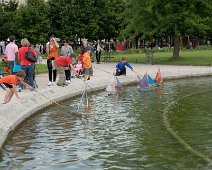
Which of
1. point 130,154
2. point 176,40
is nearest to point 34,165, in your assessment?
point 130,154

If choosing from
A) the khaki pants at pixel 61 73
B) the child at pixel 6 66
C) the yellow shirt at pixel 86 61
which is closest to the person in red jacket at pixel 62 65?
the khaki pants at pixel 61 73

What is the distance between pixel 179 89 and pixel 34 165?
13.7 meters

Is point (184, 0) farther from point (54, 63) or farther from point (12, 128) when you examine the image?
point (12, 128)

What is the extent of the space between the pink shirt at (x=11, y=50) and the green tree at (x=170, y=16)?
1805cm

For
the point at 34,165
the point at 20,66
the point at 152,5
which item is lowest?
the point at 34,165

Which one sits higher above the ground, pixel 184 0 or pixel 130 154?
pixel 184 0

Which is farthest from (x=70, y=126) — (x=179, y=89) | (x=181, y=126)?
(x=179, y=89)

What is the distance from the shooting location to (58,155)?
10.5 m

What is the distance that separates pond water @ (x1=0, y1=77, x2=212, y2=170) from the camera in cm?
993

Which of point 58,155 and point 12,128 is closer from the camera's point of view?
point 58,155

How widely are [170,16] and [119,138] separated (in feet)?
92.5

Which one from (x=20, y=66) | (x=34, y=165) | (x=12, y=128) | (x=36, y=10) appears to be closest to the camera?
(x=34, y=165)

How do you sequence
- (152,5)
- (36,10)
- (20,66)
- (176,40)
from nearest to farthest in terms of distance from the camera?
(20,66), (152,5), (176,40), (36,10)

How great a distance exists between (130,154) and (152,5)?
29.6 metres
